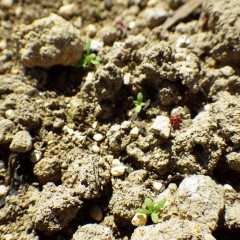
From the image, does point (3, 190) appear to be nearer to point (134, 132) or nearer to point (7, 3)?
point (134, 132)

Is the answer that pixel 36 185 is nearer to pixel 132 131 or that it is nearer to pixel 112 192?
pixel 112 192

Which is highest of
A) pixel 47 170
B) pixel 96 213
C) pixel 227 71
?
pixel 227 71

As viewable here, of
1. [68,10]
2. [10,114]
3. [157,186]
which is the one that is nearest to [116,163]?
[157,186]

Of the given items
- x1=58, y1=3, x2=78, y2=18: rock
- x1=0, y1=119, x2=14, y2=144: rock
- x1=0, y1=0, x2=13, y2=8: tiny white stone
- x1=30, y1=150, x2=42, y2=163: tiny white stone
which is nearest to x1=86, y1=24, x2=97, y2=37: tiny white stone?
x1=58, y1=3, x2=78, y2=18: rock

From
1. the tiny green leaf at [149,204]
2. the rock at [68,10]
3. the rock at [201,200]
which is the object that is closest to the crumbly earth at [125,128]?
the rock at [201,200]

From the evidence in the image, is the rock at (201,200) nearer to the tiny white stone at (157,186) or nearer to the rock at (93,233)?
the tiny white stone at (157,186)

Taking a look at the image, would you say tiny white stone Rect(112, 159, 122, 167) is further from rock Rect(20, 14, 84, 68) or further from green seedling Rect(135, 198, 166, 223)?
rock Rect(20, 14, 84, 68)

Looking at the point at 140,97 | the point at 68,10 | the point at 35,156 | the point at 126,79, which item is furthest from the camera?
the point at 68,10
